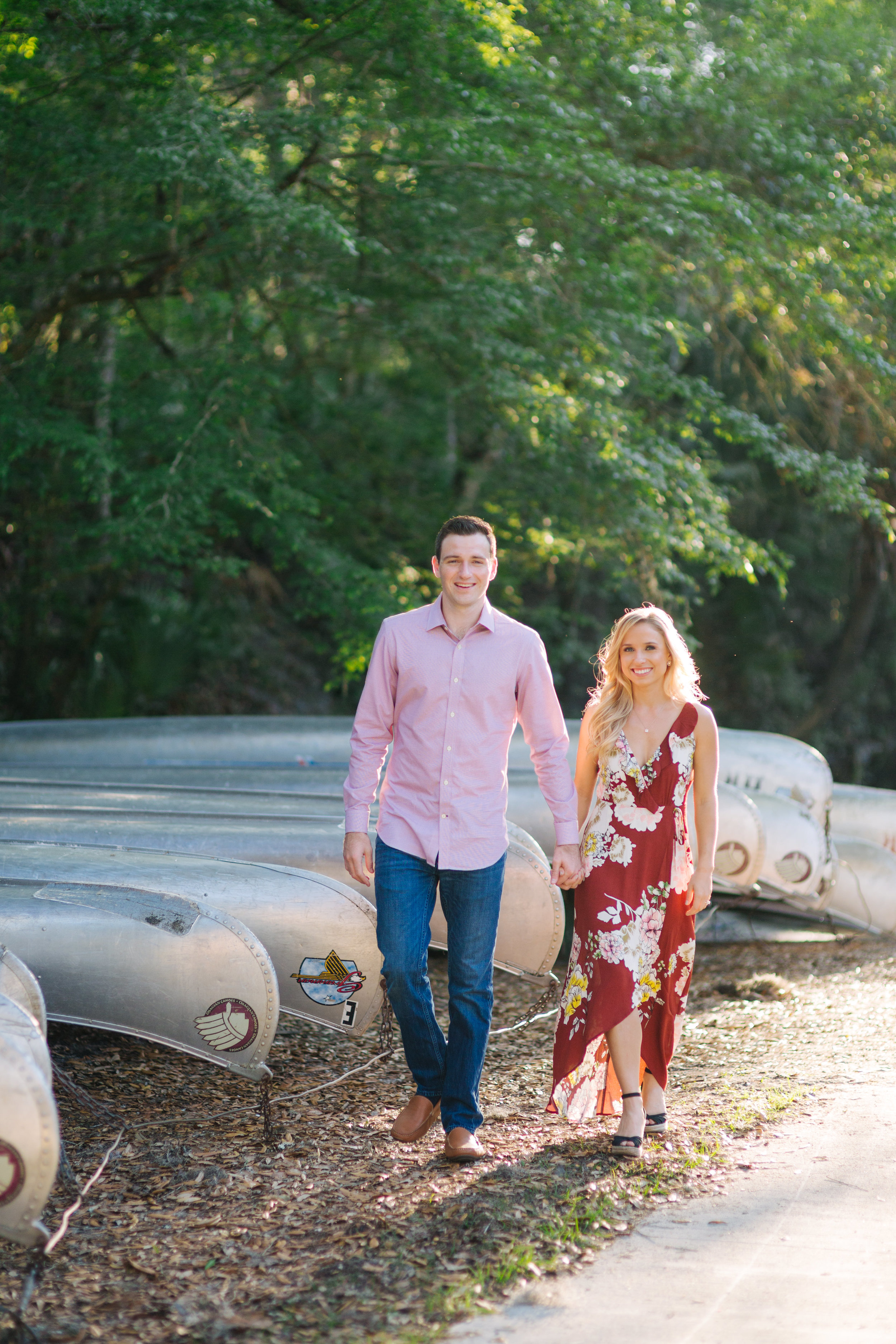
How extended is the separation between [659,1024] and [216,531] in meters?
7.53

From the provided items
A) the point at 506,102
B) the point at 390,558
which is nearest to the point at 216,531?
the point at 390,558

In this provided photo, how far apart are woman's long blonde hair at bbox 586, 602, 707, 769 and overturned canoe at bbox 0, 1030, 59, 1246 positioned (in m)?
1.90

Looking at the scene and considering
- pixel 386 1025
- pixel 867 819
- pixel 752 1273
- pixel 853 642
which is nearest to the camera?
pixel 752 1273

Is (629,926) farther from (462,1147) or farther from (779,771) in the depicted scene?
(779,771)

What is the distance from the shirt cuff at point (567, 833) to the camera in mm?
3518

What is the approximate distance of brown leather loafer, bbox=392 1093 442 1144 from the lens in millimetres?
3531

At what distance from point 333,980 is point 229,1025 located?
478mm

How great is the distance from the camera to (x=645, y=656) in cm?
363

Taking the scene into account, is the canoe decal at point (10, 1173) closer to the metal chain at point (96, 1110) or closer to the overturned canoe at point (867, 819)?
the metal chain at point (96, 1110)

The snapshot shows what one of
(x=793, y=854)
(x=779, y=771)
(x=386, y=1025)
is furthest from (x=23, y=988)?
(x=779, y=771)

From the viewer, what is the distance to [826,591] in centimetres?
1436

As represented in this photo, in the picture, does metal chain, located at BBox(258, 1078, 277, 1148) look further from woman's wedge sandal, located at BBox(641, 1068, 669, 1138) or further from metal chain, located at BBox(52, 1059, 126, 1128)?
woman's wedge sandal, located at BBox(641, 1068, 669, 1138)

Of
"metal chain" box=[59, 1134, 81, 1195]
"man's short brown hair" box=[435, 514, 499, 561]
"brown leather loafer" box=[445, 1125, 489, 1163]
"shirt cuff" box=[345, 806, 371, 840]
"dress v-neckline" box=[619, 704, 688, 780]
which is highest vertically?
"man's short brown hair" box=[435, 514, 499, 561]

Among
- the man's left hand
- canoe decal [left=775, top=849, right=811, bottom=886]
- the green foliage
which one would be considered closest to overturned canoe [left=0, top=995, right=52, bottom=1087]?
the man's left hand
